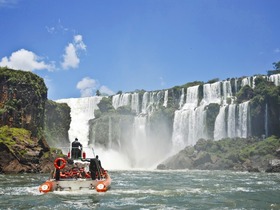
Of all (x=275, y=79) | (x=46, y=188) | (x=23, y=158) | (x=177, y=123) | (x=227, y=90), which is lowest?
(x=46, y=188)

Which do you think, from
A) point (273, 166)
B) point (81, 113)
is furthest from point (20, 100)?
point (81, 113)

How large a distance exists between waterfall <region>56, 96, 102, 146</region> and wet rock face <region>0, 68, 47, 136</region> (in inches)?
1136

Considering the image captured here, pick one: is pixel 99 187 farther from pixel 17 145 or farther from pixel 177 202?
pixel 17 145

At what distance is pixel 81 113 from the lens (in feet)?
302

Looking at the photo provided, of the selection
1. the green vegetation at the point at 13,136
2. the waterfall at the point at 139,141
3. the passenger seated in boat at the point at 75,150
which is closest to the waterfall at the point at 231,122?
the waterfall at the point at 139,141

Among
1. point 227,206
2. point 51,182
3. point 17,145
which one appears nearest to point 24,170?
point 17,145

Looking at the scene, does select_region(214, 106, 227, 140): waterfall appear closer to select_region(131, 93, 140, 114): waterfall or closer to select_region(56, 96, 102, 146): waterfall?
select_region(131, 93, 140, 114): waterfall

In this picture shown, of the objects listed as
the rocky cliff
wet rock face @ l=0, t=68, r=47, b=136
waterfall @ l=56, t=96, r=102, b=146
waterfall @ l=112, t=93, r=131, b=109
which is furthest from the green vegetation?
waterfall @ l=112, t=93, r=131, b=109

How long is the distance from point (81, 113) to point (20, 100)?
1686 inches

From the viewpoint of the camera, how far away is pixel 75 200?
716 inches

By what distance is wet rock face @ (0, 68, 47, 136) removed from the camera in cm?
4766

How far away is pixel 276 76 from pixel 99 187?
57.7 meters

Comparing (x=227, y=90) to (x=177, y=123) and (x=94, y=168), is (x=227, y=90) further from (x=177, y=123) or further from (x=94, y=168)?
(x=94, y=168)

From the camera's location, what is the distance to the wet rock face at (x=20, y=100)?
47.7 m
